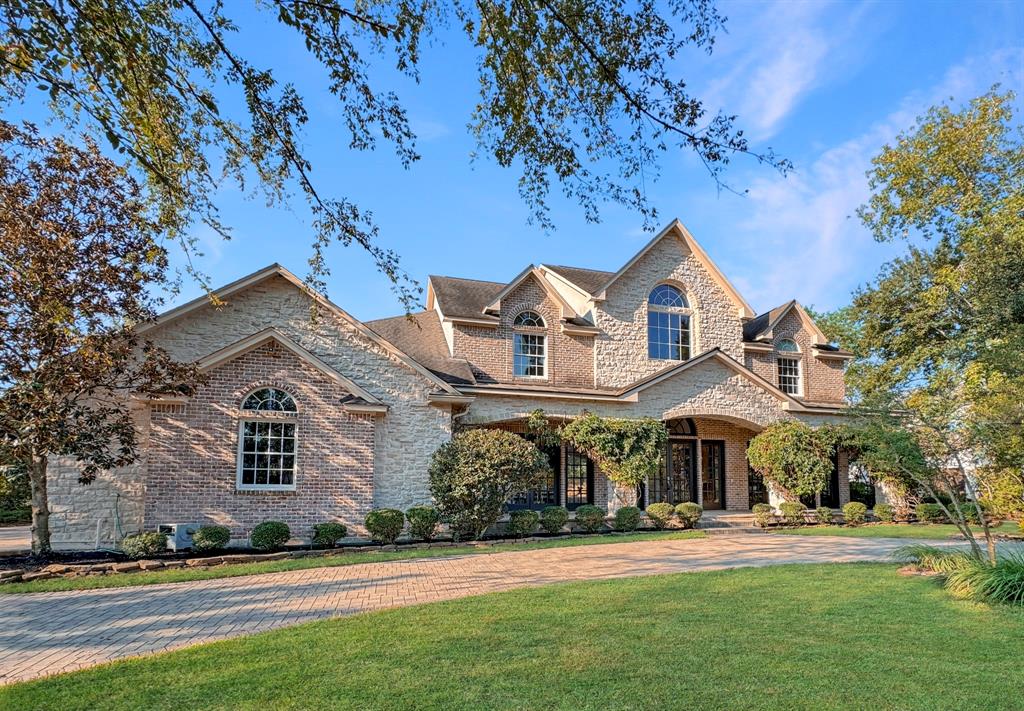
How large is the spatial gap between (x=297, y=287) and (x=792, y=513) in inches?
591

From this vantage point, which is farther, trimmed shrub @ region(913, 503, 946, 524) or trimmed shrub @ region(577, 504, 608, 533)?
trimmed shrub @ region(913, 503, 946, 524)

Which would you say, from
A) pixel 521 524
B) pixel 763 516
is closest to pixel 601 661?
pixel 521 524

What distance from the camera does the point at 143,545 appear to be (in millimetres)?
12156

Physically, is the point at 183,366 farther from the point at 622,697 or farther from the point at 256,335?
the point at 622,697

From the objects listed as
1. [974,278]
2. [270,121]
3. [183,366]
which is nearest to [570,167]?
[270,121]

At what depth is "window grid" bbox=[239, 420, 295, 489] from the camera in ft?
48.0

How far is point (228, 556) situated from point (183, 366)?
12.4ft

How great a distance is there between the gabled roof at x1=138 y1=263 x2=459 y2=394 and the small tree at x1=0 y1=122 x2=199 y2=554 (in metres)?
2.32

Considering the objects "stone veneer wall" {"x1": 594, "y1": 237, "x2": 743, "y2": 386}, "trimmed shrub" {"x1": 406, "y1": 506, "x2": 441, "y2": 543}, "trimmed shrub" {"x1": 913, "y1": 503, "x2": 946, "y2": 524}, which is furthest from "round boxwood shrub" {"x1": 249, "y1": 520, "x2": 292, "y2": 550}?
"trimmed shrub" {"x1": 913, "y1": 503, "x2": 946, "y2": 524}

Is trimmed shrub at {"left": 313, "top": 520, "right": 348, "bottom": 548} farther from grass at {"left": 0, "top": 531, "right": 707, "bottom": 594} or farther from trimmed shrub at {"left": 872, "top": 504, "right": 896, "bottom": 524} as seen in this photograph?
trimmed shrub at {"left": 872, "top": 504, "right": 896, "bottom": 524}

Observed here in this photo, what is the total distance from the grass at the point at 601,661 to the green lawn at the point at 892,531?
30.1 feet

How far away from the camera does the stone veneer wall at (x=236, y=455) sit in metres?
13.9

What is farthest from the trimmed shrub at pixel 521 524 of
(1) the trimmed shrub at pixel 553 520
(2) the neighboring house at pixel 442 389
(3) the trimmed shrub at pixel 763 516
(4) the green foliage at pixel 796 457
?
(4) the green foliage at pixel 796 457

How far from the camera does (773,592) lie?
8.64 metres
